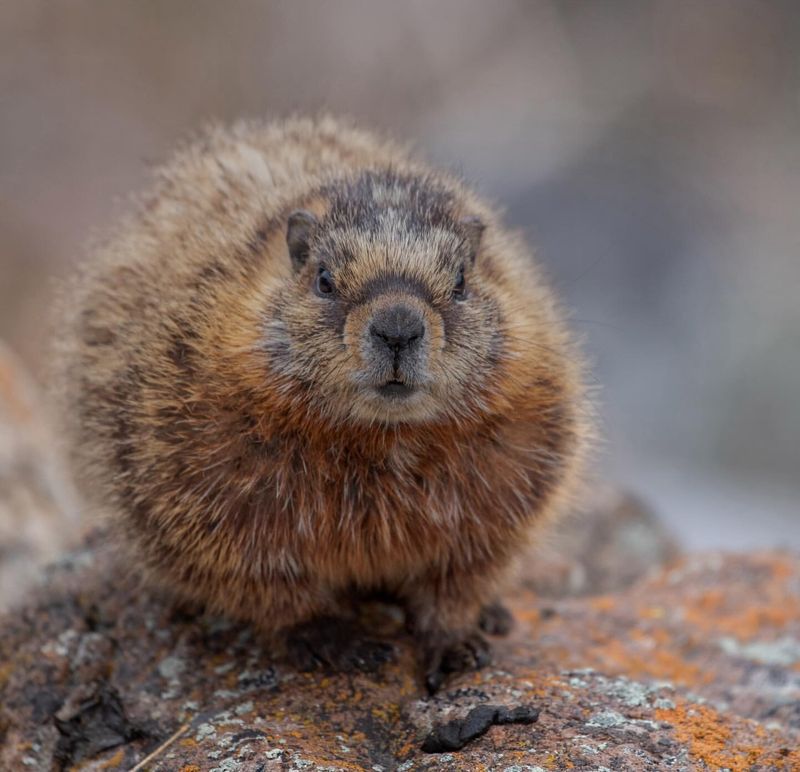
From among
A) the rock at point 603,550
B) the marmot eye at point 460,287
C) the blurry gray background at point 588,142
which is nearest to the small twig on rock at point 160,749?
the marmot eye at point 460,287

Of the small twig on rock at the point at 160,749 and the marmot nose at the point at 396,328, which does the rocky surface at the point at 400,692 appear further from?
the marmot nose at the point at 396,328

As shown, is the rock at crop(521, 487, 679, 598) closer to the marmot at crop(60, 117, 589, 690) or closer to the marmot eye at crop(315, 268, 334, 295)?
the marmot at crop(60, 117, 589, 690)

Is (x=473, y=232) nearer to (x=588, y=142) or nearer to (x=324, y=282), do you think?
(x=324, y=282)

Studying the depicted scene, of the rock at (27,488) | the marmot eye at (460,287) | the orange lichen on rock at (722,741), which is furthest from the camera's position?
the rock at (27,488)

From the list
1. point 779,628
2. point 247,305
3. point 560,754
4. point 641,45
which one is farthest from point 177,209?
point 641,45

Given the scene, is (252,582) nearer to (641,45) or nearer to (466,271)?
(466,271)

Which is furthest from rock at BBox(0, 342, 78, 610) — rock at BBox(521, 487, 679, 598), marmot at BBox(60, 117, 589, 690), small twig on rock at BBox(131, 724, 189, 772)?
rock at BBox(521, 487, 679, 598)

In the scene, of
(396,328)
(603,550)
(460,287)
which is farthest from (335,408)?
(603,550)
